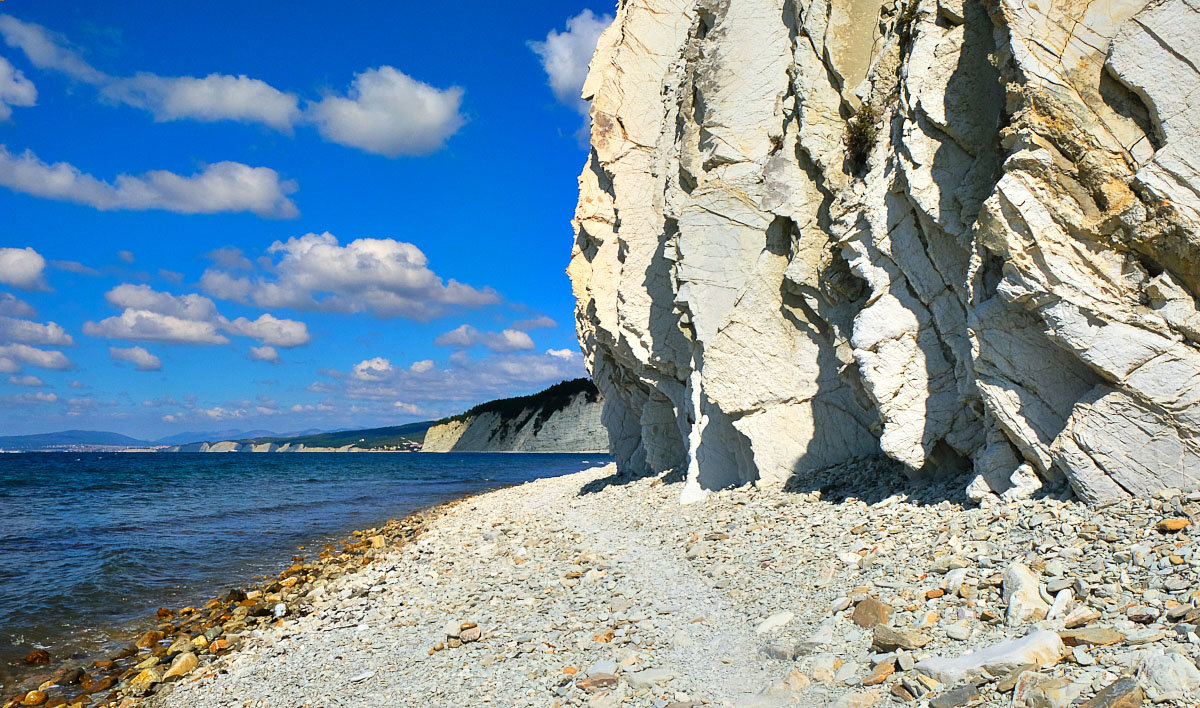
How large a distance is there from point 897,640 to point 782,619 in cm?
155

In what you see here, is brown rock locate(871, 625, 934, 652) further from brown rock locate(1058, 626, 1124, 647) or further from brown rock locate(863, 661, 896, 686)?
brown rock locate(1058, 626, 1124, 647)

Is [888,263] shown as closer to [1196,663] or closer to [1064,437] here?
[1064,437]

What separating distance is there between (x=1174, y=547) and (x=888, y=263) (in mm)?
6149

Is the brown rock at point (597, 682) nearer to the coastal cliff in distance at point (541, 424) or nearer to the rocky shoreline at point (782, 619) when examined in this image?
the rocky shoreline at point (782, 619)

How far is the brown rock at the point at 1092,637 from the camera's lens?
4922 mm

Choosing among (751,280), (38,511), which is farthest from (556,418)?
(751,280)

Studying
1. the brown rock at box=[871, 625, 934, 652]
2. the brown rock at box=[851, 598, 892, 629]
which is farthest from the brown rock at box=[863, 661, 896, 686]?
the brown rock at box=[851, 598, 892, 629]

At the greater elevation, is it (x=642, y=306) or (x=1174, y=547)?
(x=642, y=306)

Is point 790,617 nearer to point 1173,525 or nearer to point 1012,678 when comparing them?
point 1012,678

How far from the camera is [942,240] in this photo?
10266mm

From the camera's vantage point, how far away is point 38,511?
30.0m

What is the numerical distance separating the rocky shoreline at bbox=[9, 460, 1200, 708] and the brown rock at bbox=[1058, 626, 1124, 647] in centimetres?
1

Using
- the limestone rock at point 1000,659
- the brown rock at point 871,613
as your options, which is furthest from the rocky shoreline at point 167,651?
the limestone rock at point 1000,659

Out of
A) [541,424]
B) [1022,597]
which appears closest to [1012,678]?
[1022,597]
